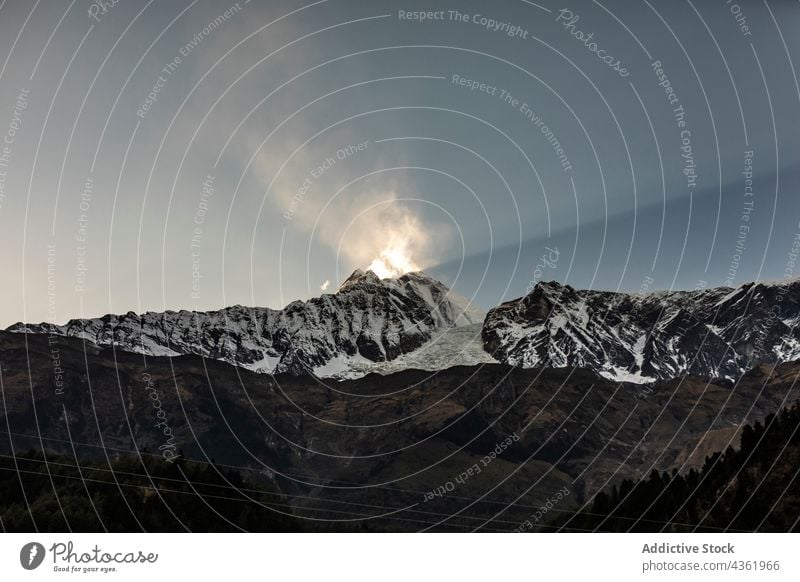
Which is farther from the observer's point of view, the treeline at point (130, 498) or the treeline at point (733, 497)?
the treeline at point (130, 498)

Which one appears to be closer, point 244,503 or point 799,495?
point 799,495

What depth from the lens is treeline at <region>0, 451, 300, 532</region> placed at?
249 feet

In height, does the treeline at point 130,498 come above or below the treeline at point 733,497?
above

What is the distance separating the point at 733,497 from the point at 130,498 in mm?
81980

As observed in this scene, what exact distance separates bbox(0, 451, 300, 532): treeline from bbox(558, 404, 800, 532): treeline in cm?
5524

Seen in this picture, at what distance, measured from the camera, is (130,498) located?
316 feet

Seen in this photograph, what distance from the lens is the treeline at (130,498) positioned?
75.9 metres

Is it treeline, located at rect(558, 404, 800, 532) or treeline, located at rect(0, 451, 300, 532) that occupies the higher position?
treeline, located at rect(0, 451, 300, 532)

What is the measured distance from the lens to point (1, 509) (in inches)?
3034

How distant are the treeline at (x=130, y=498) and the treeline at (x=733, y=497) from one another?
5524 cm
